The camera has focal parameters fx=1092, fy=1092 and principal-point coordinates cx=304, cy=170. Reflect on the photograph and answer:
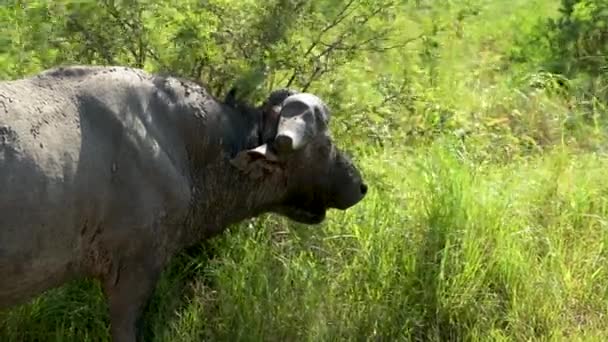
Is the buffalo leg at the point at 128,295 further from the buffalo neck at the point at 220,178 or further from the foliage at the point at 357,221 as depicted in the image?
the foliage at the point at 357,221

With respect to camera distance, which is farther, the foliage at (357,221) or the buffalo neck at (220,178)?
the foliage at (357,221)

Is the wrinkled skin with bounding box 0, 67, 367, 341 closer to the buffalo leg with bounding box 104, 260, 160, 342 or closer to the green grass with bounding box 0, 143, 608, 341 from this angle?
the buffalo leg with bounding box 104, 260, 160, 342

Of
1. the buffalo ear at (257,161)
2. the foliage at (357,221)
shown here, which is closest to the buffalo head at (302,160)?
the buffalo ear at (257,161)

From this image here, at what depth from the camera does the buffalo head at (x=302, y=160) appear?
17.3ft

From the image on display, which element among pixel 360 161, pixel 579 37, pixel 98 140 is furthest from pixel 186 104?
pixel 579 37

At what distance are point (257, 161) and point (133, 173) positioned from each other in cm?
72

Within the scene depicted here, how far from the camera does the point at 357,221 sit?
6.36 m

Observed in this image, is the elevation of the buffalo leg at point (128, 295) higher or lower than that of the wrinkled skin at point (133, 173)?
lower

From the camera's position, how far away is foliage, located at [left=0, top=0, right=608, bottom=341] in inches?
228

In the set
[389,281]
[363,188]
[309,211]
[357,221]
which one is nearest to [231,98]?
[309,211]

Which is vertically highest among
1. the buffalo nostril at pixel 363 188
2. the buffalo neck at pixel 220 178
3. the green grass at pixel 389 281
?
the buffalo neck at pixel 220 178

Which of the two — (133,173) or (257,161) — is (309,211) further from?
(133,173)

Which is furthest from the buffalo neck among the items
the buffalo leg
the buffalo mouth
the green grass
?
the green grass

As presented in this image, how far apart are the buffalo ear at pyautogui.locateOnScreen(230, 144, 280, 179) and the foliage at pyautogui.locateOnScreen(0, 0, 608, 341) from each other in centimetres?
64
